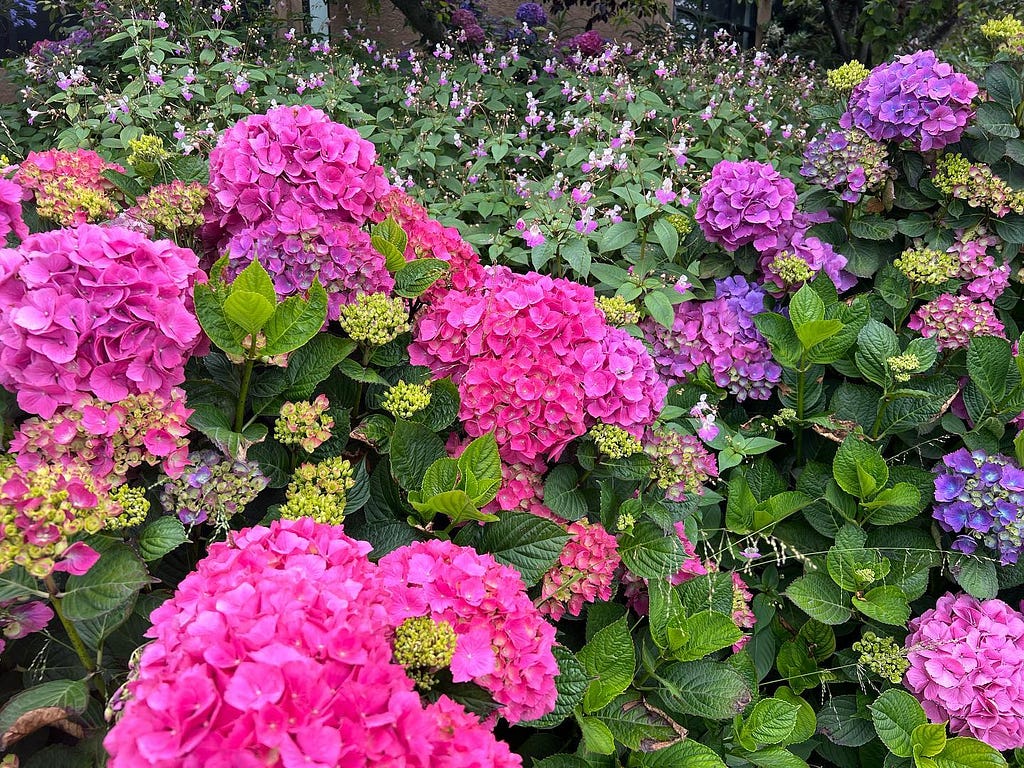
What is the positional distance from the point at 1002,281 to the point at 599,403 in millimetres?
1501

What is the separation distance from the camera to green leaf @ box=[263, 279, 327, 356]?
129cm

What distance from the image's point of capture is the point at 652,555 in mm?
1502

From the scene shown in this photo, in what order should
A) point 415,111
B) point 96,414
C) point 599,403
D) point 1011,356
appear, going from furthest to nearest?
point 415,111, point 1011,356, point 599,403, point 96,414

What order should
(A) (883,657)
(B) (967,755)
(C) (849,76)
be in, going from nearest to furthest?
(B) (967,755), (A) (883,657), (C) (849,76)

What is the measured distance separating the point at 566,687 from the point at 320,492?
54cm

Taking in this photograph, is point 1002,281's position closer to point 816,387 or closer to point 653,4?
point 816,387

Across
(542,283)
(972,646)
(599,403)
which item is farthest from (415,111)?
(972,646)

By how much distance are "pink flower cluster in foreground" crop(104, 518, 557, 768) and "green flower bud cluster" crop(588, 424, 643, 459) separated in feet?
1.50

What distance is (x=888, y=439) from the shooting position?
2062 mm

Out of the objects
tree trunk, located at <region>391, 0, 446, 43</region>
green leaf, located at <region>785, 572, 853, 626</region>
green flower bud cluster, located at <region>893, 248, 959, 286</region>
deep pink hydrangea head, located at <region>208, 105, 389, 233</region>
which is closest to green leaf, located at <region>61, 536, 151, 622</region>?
deep pink hydrangea head, located at <region>208, 105, 389, 233</region>

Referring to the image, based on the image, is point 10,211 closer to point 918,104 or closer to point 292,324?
point 292,324

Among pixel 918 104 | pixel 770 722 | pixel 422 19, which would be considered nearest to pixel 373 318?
pixel 770 722

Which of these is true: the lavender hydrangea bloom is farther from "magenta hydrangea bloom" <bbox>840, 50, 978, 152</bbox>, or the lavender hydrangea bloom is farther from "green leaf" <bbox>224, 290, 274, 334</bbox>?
"green leaf" <bbox>224, 290, 274, 334</bbox>

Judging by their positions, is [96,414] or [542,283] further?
[542,283]
